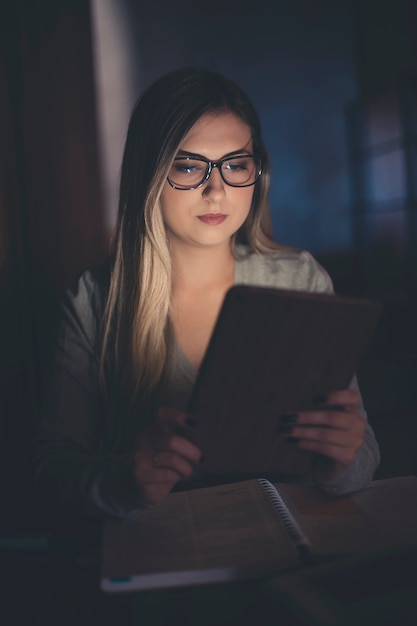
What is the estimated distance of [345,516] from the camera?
35.1 inches

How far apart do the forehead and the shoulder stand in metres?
0.32

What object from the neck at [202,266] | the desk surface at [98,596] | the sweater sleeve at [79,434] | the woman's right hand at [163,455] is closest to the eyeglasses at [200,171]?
the neck at [202,266]

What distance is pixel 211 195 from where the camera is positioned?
1267 millimetres

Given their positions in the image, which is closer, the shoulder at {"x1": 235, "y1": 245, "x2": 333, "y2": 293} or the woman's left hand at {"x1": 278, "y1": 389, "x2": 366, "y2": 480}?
the woman's left hand at {"x1": 278, "y1": 389, "x2": 366, "y2": 480}

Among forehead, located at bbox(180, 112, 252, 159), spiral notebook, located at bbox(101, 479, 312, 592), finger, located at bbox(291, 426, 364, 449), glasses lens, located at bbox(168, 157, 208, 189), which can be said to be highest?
forehead, located at bbox(180, 112, 252, 159)

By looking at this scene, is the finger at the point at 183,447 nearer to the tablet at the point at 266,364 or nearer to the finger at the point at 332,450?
the tablet at the point at 266,364

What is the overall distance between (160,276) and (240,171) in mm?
288

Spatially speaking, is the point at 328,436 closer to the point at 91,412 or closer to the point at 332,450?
the point at 332,450

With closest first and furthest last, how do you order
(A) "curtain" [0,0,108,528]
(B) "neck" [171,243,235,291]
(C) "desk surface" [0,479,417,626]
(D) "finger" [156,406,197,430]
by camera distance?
(C) "desk surface" [0,479,417,626] → (D) "finger" [156,406,197,430] → (B) "neck" [171,243,235,291] → (A) "curtain" [0,0,108,528]

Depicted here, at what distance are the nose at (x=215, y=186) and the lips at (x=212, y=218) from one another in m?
0.04

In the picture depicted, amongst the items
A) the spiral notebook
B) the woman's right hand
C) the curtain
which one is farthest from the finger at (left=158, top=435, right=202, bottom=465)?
the curtain

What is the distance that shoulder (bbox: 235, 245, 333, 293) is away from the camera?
60.8 inches

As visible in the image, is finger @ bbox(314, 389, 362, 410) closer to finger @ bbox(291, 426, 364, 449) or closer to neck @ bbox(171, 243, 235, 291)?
finger @ bbox(291, 426, 364, 449)

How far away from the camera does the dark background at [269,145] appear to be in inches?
79.8
